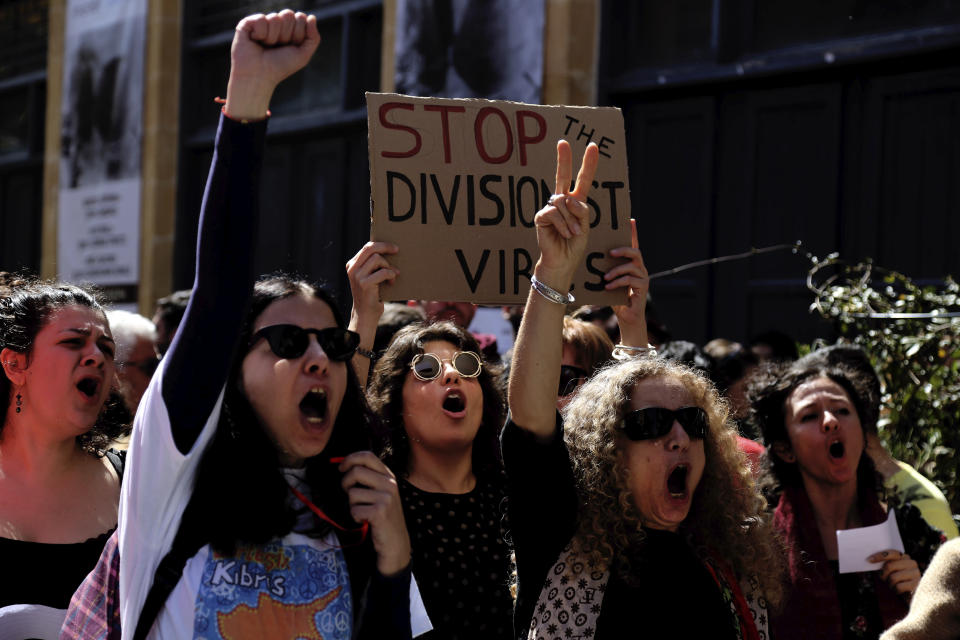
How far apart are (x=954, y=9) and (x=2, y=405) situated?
5.38 m

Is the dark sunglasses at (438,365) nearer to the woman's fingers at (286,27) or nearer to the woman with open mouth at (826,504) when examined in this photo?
the woman with open mouth at (826,504)

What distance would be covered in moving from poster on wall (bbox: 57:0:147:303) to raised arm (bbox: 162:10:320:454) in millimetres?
9094

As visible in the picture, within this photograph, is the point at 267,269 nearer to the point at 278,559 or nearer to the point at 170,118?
the point at 170,118

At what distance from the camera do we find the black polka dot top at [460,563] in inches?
120

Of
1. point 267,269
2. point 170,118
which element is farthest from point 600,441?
point 170,118

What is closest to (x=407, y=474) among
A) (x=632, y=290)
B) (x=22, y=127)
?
(x=632, y=290)

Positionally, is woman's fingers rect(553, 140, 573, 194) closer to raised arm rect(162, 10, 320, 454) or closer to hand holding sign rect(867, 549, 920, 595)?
raised arm rect(162, 10, 320, 454)

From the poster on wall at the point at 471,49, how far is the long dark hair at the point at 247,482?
5735mm

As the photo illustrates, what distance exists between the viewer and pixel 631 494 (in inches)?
111

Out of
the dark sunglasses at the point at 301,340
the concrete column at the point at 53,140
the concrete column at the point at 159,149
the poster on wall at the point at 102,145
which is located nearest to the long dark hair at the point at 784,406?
the dark sunglasses at the point at 301,340

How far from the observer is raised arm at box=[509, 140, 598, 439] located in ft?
8.36

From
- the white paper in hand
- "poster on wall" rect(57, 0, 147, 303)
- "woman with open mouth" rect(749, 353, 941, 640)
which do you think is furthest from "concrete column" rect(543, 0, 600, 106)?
the white paper in hand

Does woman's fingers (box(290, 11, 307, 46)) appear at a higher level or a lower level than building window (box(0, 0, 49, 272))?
lower

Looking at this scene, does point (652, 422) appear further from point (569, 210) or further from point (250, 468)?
point (250, 468)
